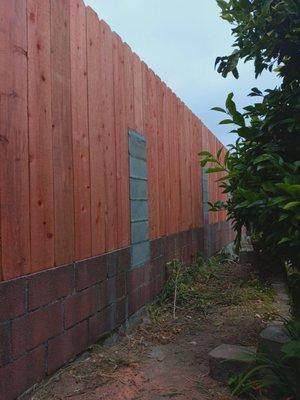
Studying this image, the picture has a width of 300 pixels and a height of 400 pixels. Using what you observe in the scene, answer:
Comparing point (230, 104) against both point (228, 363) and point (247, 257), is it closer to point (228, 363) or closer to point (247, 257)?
point (228, 363)

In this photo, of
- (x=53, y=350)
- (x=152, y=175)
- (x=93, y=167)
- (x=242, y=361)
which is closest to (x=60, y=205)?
(x=93, y=167)

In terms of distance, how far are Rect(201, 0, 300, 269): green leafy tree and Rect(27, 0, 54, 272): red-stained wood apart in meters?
1.11

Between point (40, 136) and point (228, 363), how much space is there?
1.92 meters

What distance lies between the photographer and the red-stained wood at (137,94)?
4711 mm

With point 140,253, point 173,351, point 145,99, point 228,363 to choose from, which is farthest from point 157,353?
point 145,99

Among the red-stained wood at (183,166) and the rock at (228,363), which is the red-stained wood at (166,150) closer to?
the red-stained wood at (183,166)

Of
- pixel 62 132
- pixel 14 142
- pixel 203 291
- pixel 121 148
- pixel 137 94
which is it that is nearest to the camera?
pixel 14 142

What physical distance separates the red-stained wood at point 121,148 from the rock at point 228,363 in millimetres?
1314

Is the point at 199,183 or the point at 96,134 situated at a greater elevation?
the point at 96,134

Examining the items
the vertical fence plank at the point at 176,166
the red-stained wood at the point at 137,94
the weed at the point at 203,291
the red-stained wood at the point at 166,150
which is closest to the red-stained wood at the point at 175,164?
the vertical fence plank at the point at 176,166

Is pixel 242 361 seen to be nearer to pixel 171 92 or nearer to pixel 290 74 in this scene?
pixel 290 74

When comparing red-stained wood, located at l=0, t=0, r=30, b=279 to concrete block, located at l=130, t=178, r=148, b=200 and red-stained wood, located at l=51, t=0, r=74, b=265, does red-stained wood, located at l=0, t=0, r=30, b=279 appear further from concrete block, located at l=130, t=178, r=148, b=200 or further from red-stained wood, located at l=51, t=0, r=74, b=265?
concrete block, located at l=130, t=178, r=148, b=200

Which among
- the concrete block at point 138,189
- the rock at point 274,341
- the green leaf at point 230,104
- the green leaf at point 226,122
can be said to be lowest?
the rock at point 274,341

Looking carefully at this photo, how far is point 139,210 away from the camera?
470cm
